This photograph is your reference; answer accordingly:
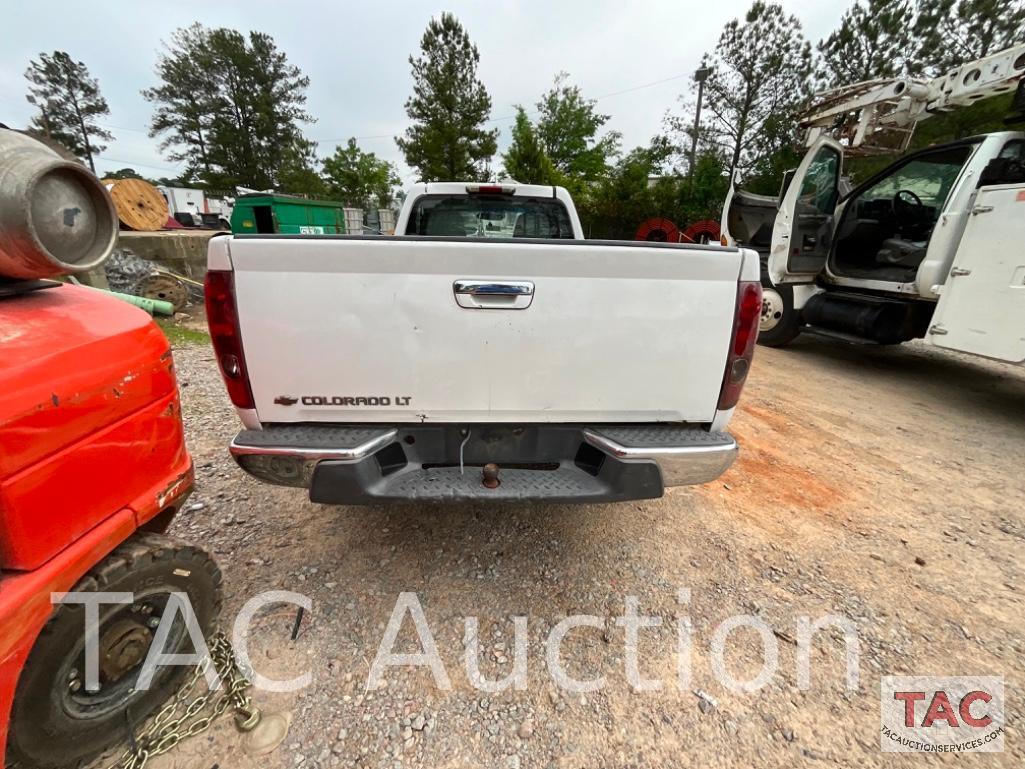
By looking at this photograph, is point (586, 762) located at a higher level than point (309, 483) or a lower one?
lower

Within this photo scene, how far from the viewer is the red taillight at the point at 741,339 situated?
1.87 meters

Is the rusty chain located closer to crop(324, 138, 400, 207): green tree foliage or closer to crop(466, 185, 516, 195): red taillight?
crop(466, 185, 516, 195): red taillight

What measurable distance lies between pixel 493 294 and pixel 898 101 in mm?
6710

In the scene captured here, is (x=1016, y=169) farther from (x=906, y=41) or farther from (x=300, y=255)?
(x=906, y=41)

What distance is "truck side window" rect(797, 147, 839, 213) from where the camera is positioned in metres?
5.88

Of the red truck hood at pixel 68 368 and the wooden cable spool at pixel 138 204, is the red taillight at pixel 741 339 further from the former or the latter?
the wooden cable spool at pixel 138 204

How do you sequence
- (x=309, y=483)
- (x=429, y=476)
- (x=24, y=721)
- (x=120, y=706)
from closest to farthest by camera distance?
(x=24, y=721) < (x=120, y=706) < (x=309, y=483) < (x=429, y=476)

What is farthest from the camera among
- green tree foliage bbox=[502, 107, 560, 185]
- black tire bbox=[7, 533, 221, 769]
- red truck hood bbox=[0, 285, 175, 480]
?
green tree foliage bbox=[502, 107, 560, 185]

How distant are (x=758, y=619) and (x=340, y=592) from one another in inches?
78.1

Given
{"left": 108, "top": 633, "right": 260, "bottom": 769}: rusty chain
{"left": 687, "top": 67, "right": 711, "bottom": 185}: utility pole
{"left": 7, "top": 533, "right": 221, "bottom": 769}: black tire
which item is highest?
{"left": 687, "top": 67, "right": 711, "bottom": 185}: utility pole

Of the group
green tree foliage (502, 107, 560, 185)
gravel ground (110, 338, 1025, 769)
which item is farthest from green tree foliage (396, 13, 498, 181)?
gravel ground (110, 338, 1025, 769)

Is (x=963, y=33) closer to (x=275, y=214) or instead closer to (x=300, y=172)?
(x=275, y=214)

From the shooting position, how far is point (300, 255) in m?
1.67

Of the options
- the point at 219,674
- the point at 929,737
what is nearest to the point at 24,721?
the point at 219,674
